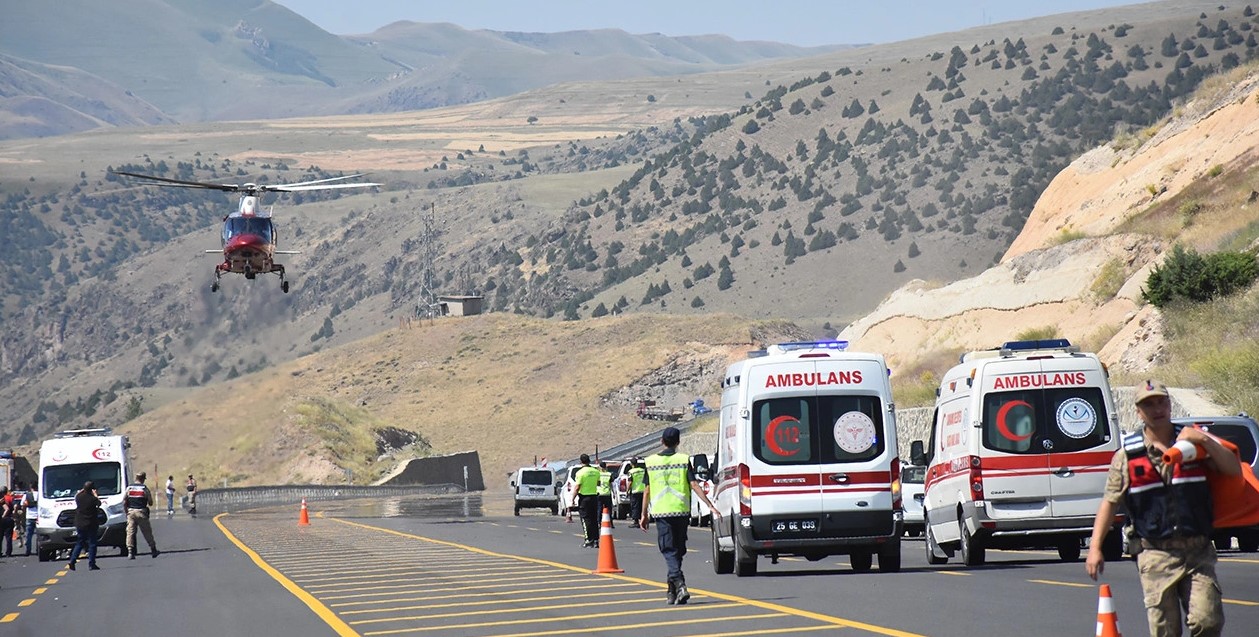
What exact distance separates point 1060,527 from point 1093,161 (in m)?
47.3

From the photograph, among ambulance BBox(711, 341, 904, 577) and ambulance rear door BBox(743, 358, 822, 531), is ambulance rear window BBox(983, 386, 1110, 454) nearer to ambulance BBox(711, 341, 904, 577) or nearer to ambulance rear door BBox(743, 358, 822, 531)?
ambulance BBox(711, 341, 904, 577)

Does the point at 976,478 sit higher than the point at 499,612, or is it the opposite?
the point at 976,478

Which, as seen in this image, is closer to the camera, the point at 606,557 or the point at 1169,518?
the point at 1169,518

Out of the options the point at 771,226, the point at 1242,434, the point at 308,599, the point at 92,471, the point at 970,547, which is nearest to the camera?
the point at 308,599

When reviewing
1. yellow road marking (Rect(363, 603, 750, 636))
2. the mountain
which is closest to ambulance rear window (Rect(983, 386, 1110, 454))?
yellow road marking (Rect(363, 603, 750, 636))

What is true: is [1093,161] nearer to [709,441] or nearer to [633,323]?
[709,441]

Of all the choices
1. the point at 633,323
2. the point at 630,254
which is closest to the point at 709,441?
the point at 633,323

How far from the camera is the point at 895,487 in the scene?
21.1 meters

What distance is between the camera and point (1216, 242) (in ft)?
157

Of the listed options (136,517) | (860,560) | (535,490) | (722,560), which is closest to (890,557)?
(860,560)

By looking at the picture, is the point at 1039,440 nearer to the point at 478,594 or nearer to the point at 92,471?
the point at 478,594

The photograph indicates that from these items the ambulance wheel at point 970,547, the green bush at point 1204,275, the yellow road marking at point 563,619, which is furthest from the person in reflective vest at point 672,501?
the green bush at point 1204,275

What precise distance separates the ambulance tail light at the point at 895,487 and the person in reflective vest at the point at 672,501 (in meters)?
3.21

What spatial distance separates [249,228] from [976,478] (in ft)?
98.2
